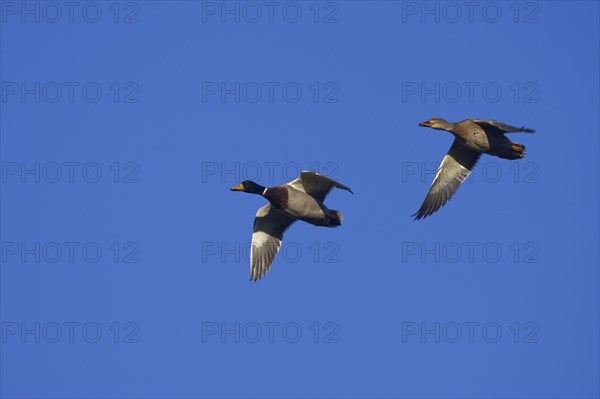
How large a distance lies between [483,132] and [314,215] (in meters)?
3.87

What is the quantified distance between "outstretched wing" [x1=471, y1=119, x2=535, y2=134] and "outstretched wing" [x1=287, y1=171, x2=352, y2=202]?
132 inches

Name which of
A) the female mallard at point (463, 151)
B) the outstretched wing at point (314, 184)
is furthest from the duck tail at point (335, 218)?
the female mallard at point (463, 151)

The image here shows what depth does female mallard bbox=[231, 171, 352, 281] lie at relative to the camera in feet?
59.1

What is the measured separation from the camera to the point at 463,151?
64.8 ft

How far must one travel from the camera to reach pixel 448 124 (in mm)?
19219

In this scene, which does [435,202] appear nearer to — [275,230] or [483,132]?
[483,132]

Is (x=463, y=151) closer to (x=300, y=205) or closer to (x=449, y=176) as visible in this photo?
(x=449, y=176)

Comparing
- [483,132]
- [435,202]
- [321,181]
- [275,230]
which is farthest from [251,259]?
[483,132]

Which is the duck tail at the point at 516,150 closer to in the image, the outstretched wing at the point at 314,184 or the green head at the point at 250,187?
the outstretched wing at the point at 314,184

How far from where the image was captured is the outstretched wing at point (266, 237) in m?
19.1

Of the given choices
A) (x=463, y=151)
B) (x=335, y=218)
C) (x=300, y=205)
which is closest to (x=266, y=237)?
(x=300, y=205)

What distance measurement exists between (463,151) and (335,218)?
3.53 metres

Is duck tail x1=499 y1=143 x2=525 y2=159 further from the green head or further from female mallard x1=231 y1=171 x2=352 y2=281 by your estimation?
the green head

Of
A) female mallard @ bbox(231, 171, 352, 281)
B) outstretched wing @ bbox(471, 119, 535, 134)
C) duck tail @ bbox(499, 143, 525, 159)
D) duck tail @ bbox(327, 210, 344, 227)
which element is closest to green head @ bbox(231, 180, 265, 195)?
female mallard @ bbox(231, 171, 352, 281)
